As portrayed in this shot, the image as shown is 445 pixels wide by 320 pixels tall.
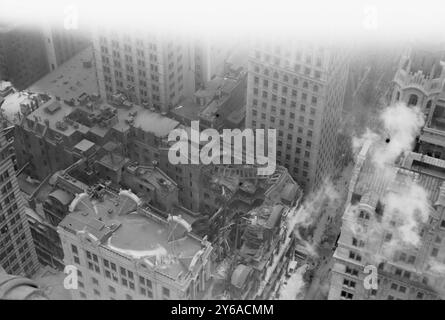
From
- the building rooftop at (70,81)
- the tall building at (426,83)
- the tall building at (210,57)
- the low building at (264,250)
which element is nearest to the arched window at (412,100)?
the tall building at (426,83)

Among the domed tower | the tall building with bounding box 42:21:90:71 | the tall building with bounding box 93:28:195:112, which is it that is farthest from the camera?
the tall building with bounding box 42:21:90:71

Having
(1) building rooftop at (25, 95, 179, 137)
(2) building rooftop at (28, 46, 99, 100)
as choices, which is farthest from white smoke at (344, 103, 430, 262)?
(2) building rooftop at (28, 46, 99, 100)

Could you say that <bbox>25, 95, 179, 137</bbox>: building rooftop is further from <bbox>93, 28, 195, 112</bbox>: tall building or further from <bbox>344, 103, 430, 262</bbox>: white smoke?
<bbox>344, 103, 430, 262</bbox>: white smoke

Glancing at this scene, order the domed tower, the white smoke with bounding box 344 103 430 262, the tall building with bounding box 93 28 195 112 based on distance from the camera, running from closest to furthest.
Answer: the white smoke with bounding box 344 103 430 262
the domed tower
the tall building with bounding box 93 28 195 112

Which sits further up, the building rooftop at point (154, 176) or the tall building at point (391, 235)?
the tall building at point (391, 235)

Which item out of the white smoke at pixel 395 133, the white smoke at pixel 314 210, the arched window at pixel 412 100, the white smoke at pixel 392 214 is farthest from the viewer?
the white smoke at pixel 314 210

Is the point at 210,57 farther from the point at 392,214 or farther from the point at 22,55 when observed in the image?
the point at 392,214

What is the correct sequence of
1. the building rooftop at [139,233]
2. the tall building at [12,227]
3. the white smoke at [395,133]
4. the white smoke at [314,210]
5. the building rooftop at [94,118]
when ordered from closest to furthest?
the building rooftop at [139,233], the white smoke at [395,133], the tall building at [12,227], the white smoke at [314,210], the building rooftop at [94,118]

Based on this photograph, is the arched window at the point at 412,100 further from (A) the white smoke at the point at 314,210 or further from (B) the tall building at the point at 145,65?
(B) the tall building at the point at 145,65
